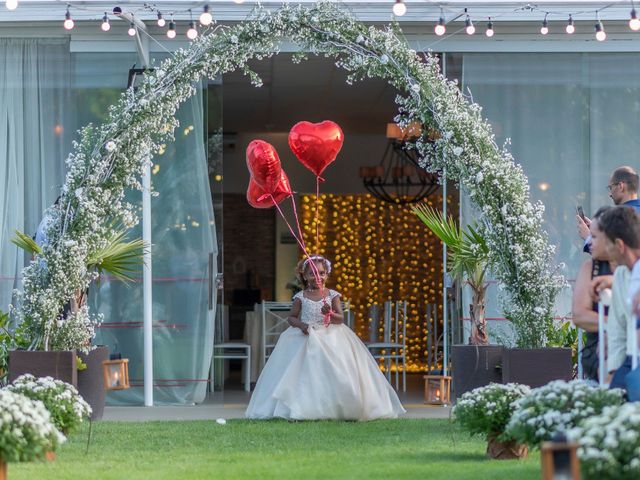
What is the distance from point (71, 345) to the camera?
8703 millimetres

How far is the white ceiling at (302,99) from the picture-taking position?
40.0ft

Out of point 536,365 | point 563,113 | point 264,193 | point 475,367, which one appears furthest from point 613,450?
point 563,113

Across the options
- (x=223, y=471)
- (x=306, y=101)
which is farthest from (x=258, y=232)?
(x=223, y=471)

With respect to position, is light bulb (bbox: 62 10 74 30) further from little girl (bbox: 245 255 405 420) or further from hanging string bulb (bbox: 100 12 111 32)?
little girl (bbox: 245 255 405 420)

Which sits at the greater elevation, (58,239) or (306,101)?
(306,101)

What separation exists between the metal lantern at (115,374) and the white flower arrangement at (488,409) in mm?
3391

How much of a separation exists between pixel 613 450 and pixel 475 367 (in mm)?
4508

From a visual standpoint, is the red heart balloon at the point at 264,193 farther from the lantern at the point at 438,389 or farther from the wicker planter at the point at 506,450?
the wicker planter at the point at 506,450

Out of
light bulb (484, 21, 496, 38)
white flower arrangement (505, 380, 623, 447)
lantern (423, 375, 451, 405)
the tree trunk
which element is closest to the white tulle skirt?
lantern (423, 375, 451, 405)

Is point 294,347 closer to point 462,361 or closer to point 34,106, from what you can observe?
point 462,361

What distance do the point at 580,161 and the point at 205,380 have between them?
383 cm

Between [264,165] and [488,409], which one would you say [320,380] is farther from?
[488,409]

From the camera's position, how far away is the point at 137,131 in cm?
878

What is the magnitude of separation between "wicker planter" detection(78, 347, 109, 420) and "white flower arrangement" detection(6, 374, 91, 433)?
187 centimetres
